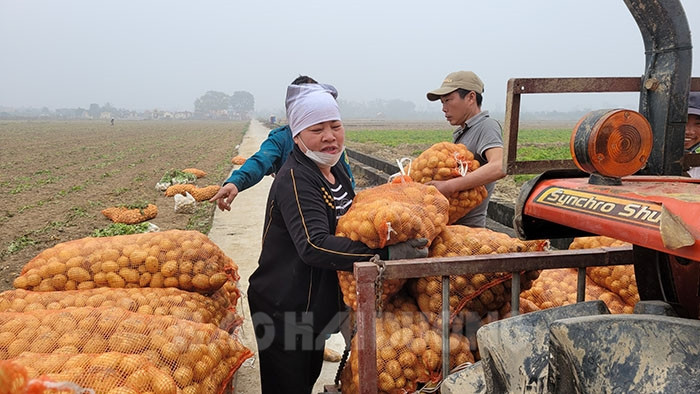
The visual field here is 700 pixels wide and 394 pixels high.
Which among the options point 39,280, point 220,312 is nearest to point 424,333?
point 220,312

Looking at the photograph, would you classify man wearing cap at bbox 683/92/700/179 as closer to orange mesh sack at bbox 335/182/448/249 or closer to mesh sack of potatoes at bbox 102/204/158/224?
orange mesh sack at bbox 335/182/448/249

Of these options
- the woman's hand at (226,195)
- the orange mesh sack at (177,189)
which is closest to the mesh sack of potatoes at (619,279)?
the woman's hand at (226,195)

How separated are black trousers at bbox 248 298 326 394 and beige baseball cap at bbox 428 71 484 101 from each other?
6.29 ft

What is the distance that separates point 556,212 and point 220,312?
223 centimetres

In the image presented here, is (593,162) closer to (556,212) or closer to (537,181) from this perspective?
(556,212)

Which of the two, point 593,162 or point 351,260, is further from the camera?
point 351,260

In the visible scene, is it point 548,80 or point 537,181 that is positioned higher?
point 548,80

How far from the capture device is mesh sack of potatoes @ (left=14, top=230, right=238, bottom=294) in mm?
2883

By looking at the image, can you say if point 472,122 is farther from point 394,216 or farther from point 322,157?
point 394,216

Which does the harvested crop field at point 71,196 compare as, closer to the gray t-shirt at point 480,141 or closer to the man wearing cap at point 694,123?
the gray t-shirt at point 480,141

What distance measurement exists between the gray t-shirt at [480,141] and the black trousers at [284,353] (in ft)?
4.50

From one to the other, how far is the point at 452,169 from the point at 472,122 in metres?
0.58

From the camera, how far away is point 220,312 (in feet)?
10.1

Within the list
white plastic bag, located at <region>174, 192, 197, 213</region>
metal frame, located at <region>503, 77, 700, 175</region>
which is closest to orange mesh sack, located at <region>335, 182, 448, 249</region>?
metal frame, located at <region>503, 77, 700, 175</region>
